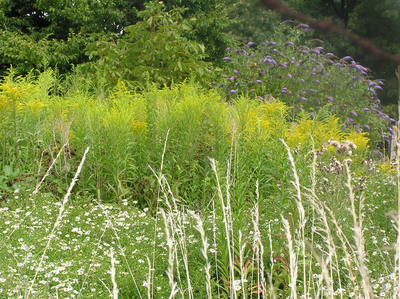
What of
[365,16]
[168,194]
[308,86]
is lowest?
[168,194]

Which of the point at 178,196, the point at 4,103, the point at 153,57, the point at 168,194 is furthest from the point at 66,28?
the point at 178,196

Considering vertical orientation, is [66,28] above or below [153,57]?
below

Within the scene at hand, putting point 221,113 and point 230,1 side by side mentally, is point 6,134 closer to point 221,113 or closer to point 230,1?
point 221,113

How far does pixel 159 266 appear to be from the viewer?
290 centimetres

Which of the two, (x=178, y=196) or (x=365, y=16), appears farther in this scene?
(x=178, y=196)

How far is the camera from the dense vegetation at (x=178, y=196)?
2295mm

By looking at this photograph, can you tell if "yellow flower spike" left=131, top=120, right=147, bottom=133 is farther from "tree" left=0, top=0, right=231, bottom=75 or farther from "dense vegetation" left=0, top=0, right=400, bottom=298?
"tree" left=0, top=0, right=231, bottom=75

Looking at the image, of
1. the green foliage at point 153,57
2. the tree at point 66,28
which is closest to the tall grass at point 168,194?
the green foliage at point 153,57

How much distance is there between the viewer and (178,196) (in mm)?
4129

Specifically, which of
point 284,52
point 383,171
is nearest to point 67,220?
point 383,171

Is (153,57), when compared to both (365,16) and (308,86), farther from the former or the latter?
(365,16)

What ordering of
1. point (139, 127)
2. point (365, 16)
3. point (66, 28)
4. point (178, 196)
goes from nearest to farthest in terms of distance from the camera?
point (365, 16) < point (178, 196) < point (139, 127) < point (66, 28)

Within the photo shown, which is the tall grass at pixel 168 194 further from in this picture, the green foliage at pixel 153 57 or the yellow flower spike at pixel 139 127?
the green foliage at pixel 153 57

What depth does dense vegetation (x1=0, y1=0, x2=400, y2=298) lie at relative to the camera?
229 centimetres
